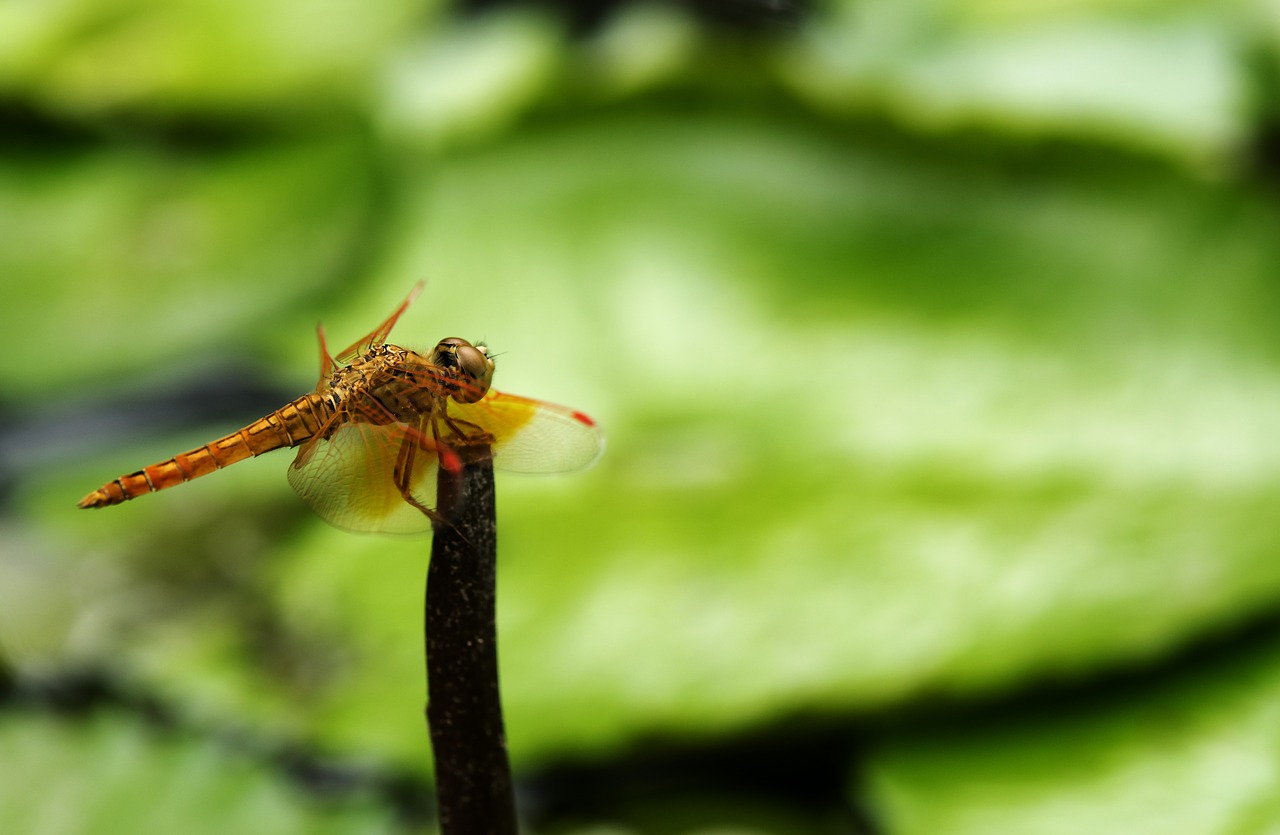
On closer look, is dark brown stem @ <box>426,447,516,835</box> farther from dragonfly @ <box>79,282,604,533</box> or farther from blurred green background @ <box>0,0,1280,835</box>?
blurred green background @ <box>0,0,1280,835</box>

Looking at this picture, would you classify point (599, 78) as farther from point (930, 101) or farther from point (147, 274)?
point (147, 274)

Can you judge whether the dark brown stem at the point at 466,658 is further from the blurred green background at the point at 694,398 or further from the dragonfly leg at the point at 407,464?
the blurred green background at the point at 694,398

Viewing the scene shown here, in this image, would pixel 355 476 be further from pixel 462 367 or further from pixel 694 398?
pixel 694 398

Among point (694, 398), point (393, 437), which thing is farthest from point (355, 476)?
point (694, 398)

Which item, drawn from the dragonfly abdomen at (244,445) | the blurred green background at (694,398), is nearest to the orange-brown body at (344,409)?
the dragonfly abdomen at (244,445)

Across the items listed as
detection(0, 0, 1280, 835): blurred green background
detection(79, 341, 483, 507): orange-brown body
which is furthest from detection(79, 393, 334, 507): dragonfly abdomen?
detection(0, 0, 1280, 835): blurred green background

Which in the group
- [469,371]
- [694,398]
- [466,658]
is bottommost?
[466,658]
